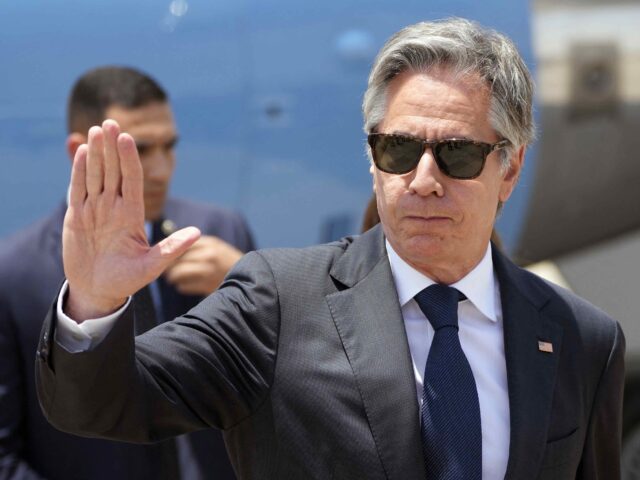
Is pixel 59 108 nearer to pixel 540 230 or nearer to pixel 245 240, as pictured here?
pixel 245 240

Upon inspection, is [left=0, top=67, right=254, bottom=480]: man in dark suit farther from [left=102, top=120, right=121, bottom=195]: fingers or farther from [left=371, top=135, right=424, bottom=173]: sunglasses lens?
[left=102, top=120, right=121, bottom=195]: fingers

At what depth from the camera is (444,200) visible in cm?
202

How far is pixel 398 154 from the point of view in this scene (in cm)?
200

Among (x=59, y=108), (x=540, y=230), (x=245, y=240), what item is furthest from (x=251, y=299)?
(x=540, y=230)

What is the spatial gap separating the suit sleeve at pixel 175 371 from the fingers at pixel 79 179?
0.17 meters

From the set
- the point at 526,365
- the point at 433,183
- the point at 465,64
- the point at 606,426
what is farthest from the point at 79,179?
the point at 606,426

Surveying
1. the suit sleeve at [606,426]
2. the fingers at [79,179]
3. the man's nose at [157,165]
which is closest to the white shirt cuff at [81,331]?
the fingers at [79,179]

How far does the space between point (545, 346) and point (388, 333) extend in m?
0.30

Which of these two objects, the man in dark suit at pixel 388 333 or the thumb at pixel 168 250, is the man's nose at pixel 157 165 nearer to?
the man in dark suit at pixel 388 333

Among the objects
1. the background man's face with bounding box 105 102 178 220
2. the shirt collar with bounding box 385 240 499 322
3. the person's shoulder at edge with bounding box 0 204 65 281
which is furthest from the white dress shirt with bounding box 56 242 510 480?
the background man's face with bounding box 105 102 178 220

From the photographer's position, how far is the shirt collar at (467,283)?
2.06 m

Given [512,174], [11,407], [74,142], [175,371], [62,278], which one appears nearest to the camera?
[175,371]

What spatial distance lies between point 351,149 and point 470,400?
2.92 m

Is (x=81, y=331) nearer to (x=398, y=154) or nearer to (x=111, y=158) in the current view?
(x=111, y=158)
